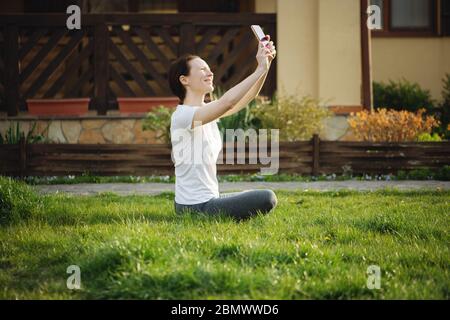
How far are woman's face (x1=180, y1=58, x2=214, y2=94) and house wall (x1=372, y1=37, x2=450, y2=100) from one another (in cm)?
941

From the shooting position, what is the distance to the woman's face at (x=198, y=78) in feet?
19.2

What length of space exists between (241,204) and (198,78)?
3.46 ft

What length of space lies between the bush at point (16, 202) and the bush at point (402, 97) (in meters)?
8.65

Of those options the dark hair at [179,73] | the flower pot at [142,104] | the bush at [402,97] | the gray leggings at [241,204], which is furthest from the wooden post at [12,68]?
the gray leggings at [241,204]

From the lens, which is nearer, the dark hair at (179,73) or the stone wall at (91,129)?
the dark hair at (179,73)

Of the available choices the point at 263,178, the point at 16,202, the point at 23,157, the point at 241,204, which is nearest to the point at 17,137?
the point at 23,157

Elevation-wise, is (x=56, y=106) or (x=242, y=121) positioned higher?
(x=56, y=106)

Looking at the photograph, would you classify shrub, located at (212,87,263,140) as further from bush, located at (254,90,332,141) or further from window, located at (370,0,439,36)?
window, located at (370,0,439,36)

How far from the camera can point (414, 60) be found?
48.0ft

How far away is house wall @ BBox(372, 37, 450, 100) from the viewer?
1453 centimetres

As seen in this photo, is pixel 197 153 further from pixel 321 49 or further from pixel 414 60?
pixel 414 60

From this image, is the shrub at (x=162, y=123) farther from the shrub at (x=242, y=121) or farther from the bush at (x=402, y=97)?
the bush at (x=402, y=97)

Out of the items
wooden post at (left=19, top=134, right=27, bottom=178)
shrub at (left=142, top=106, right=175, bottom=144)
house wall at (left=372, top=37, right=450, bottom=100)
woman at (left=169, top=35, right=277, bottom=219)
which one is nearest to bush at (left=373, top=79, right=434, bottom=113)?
house wall at (left=372, top=37, right=450, bottom=100)

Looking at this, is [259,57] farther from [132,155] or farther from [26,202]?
[132,155]
